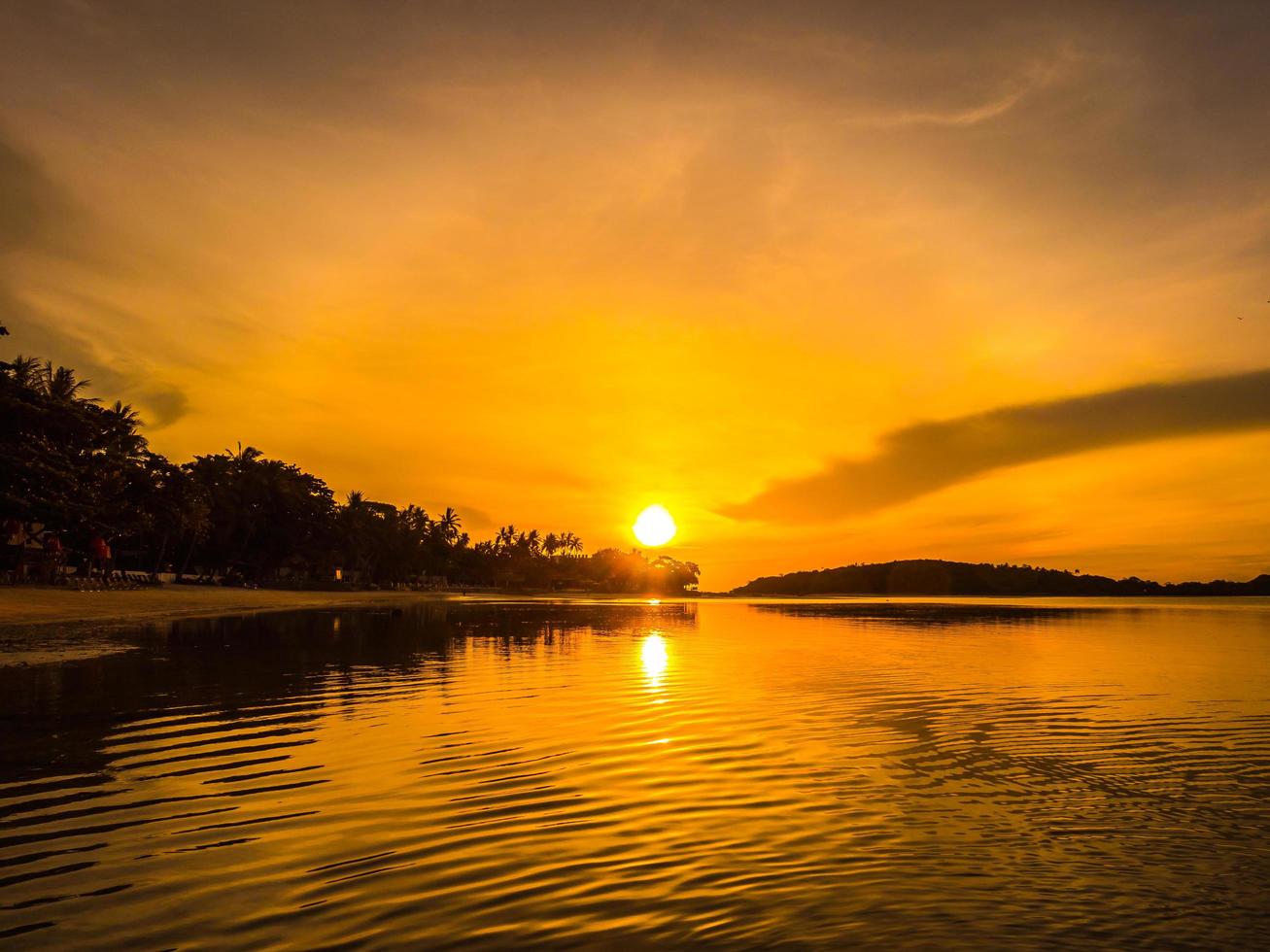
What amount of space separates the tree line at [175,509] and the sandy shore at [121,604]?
17.2ft

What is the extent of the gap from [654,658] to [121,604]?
46.1 m

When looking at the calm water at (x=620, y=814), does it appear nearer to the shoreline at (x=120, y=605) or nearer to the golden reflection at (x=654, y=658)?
the golden reflection at (x=654, y=658)

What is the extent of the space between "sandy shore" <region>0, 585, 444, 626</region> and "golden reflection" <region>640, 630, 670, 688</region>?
33.3m

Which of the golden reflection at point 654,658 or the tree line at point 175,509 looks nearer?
Result: the golden reflection at point 654,658

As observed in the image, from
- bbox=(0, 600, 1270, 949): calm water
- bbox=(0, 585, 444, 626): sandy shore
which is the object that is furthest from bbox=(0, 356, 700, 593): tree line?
bbox=(0, 600, 1270, 949): calm water

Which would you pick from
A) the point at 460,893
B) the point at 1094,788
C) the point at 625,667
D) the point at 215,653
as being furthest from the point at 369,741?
the point at 215,653

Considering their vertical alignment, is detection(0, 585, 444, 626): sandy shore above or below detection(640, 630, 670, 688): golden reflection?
above

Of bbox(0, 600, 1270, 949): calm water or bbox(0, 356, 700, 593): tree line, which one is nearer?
bbox(0, 600, 1270, 949): calm water

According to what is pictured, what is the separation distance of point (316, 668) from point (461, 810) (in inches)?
820

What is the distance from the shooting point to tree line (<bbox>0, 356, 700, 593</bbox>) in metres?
57.8

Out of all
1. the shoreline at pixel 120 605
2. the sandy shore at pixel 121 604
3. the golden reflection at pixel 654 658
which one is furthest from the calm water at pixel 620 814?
the sandy shore at pixel 121 604

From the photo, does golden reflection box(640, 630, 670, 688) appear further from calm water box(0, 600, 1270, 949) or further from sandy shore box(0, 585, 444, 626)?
sandy shore box(0, 585, 444, 626)

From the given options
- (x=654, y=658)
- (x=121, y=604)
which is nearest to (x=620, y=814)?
(x=654, y=658)

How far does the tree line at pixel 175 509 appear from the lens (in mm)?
57781
